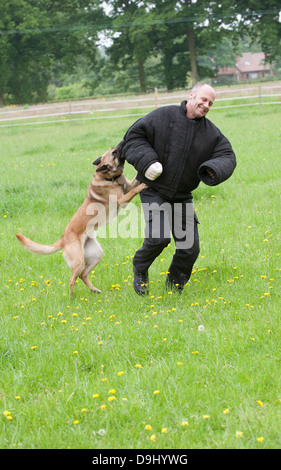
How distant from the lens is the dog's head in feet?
17.0

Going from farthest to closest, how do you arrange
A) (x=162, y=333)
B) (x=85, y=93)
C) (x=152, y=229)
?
(x=85, y=93) → (x=152, y=229) → (x=162, y=333)

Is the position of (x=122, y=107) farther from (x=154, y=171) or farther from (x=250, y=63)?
(x=250, y=63)

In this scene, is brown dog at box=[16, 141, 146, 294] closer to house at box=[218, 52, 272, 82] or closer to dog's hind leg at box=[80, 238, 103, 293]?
dog's hind leg at box=[80, 238, 103, 293]

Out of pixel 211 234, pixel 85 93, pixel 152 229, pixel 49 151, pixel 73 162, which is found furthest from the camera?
pixel 85 93

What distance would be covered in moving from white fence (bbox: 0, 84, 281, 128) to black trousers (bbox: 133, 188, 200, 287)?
18.9 meters

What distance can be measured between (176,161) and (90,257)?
1447mm

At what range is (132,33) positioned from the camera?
44.3 meters

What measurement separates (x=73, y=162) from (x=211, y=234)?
5927mm

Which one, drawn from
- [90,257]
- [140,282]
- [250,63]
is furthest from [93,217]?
[250,63]

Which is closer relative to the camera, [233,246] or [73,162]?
[233,246]

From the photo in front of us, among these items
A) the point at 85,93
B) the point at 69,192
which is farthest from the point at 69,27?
the point at 69,192

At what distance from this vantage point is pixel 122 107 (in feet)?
82.3

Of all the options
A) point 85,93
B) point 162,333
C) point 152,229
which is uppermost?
point 152,229

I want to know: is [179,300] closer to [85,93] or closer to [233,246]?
[233,246]
